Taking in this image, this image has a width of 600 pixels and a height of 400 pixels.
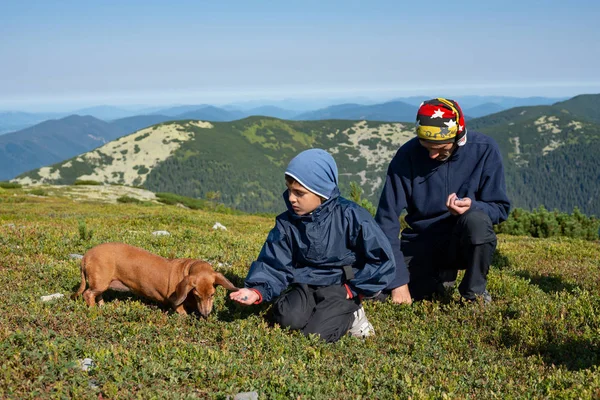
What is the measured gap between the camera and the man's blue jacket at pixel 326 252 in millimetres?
6992

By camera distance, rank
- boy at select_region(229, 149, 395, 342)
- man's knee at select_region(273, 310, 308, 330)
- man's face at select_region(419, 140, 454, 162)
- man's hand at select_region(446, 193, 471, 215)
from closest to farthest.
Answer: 1. boy at select_region(229, 149, 395, 342)
2. man's knee at select_region(273, 310, 308, 330)
3. man's hand at select_region(446, 193, 471, 215)
4. man's face at select_region(419, 140, 454, 162)

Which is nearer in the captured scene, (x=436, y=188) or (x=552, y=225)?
(x=436, y=188)

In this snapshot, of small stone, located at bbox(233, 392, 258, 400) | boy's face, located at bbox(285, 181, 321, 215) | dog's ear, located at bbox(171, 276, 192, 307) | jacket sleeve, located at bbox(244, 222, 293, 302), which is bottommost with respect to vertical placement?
small stone, located at bbox(233, 392, 258, 400)

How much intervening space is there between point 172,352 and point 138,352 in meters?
0.41

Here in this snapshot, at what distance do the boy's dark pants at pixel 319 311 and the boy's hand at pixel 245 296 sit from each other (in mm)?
514

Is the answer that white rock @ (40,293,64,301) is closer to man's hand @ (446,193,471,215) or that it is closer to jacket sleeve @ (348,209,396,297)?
jacket sleeve @ (348,209,396,297)

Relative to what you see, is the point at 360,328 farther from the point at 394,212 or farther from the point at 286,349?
the point at 394,212

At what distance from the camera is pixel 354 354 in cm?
659

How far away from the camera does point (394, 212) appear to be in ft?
27.3

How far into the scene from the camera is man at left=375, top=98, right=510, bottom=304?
7.63 meters

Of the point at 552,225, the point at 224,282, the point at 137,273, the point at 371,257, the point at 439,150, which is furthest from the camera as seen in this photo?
the point at 552,225

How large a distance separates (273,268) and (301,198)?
4.19 ft

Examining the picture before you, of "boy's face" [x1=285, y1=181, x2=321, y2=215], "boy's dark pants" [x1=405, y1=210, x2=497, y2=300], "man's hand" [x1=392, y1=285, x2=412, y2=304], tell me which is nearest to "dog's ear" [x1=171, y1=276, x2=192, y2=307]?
"boy's face" [x1=285, y1=181, x2=321, y2=215]

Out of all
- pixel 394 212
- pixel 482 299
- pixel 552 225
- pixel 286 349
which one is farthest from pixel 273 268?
pixel 552 225
